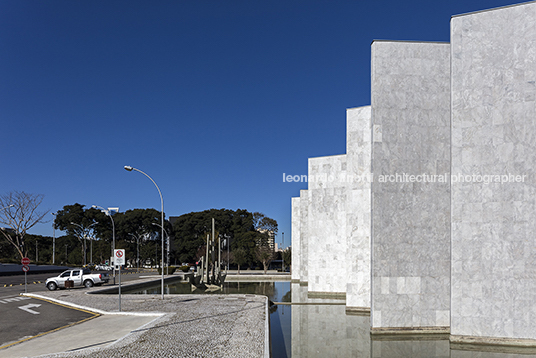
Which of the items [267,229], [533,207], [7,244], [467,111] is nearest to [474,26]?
[467,111]

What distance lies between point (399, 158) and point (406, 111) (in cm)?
196

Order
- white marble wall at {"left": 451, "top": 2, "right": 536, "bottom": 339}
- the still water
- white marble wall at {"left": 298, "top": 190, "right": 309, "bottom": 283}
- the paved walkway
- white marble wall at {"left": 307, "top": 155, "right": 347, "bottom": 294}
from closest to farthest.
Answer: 1. the paved walkway
2. the still water
3. white marble wall at {"left": 451, "top": 2, "right": 536, "bottom": 339}
4. white marble wall at {"left": 307, "top": 155, "right": 347, "bottom": 294}
5. white marble wall at {"left": 298, "top": 190, "right": 309, "bottom": 283}

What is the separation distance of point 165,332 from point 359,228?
11438 millimetres

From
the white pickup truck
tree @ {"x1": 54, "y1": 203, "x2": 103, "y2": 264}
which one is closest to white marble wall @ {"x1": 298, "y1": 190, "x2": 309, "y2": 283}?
the white pickup truck

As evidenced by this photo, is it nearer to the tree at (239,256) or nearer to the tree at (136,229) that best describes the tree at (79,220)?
the tree at (136,229)

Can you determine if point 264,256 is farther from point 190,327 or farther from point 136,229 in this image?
point 190,327

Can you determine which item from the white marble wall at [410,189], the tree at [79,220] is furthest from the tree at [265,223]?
the white marble wall at [410,189]

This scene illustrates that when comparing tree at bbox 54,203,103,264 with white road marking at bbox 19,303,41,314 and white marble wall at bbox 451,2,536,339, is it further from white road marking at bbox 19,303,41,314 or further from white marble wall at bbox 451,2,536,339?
white marble wall at bbox 451,2,536,339

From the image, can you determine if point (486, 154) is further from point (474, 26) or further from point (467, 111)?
point (474, 26)

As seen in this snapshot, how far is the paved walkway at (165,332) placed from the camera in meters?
10.0

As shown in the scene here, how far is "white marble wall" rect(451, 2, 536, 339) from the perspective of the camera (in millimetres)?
13102

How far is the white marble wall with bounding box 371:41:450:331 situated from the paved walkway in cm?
542

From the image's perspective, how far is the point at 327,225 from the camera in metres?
28.1

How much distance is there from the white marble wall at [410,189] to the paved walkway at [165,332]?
5.42 meters
